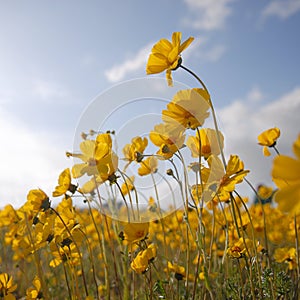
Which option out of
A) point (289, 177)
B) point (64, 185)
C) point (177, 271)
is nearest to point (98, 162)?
point (64, 185)

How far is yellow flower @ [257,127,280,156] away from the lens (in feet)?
5.63

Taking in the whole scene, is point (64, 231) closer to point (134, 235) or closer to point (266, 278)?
point (134, 235)

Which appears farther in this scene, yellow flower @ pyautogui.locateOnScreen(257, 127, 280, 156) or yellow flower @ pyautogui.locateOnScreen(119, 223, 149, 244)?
yellow flower @ pyautogui.locateOnScreen(257, 127, 280, 156)

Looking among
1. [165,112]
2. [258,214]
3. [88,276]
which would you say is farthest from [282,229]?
[165,112]

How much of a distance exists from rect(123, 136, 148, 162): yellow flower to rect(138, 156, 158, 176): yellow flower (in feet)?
0.30

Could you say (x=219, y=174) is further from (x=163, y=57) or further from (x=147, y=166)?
(x=147, y=166)

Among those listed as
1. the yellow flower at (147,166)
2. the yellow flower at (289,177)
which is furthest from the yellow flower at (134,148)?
the yellow flower at (289,177)

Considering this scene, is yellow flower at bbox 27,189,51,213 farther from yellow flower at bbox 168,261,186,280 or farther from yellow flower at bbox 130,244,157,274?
yellow flower at bbox 168,261,186,280

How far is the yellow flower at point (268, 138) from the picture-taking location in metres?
1.72

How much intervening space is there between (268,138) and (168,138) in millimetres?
604

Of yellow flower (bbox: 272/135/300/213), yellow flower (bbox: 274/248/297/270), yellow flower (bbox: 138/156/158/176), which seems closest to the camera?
yellow flower (bbox: 272/135/300/213)

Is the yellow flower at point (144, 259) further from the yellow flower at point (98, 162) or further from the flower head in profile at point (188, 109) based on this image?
the flower head in profile at point (188, 109)

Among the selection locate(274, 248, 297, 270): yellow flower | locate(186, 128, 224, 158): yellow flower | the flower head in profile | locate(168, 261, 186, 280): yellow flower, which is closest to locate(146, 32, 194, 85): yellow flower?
the flower head in profile

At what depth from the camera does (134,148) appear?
157 cm
